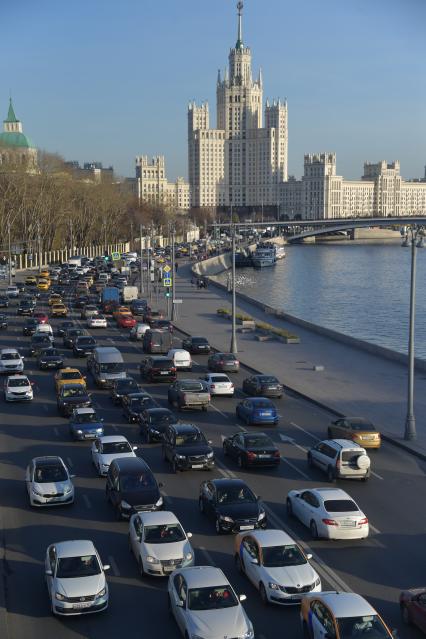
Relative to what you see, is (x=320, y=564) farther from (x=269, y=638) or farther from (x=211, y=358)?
(x=211, y=358)

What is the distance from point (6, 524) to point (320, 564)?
6.26 meters

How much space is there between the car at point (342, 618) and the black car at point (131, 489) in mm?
5499

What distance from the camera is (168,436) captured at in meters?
20.7

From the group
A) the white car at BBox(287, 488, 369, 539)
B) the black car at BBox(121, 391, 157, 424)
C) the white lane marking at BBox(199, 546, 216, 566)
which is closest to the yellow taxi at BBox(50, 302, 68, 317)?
the black car at BBox(121, 391, 157, 424)

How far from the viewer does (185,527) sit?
52.4ft

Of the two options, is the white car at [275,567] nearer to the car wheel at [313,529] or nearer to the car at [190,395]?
the car wheel at [313,529]

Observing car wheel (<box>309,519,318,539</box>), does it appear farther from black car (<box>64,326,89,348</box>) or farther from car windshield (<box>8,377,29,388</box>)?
black car (<box>64,326,89,348</box>)

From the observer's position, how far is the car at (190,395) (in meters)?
26.4

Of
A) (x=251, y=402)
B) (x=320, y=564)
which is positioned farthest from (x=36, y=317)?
(x=320, y=564)

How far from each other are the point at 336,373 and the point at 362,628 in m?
23.7

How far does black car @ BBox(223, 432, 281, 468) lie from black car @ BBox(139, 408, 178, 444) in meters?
2.73

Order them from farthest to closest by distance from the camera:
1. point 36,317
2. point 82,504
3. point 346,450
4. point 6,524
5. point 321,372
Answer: point 36,317 < point 321,372 < point 346,450 < point 82,504 < point 6,524

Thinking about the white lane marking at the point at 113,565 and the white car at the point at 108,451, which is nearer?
the white lane marking at the point at 113,565

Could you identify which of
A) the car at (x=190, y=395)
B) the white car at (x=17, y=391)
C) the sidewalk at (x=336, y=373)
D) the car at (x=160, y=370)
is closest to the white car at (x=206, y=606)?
the sidewalk at (x=336, y=373)
